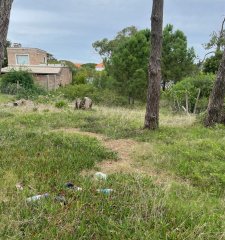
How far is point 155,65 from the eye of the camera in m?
7.52

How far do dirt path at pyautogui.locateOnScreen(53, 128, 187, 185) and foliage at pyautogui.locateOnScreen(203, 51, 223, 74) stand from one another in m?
18.7

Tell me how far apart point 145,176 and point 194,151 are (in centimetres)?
167

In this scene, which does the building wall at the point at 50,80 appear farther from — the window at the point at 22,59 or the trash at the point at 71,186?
the trash at the point at 71,186

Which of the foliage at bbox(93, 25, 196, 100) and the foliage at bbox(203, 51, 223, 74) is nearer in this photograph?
the foliage at bbox(93, 25, 196, 100)

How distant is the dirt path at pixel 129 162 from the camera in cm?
449

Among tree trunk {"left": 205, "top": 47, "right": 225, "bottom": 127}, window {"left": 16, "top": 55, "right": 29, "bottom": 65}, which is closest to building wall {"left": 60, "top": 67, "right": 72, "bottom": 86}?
window {"left": 16, "top": 55, "right": 29, "bottom": 65}

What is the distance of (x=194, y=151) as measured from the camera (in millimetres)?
5621

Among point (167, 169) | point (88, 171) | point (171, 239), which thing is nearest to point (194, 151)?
point (167, 169)

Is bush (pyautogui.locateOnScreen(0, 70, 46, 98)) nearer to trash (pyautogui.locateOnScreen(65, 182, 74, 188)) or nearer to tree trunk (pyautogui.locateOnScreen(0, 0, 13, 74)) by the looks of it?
tree trunk (pyautogui.locateOnScreen(0, 0, 13, 74))

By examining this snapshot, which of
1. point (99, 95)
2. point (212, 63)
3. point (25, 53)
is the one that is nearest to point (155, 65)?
point (99, 95)

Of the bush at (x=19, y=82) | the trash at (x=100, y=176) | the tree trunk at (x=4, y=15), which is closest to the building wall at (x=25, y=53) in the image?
the bush at (x=19, y=82)

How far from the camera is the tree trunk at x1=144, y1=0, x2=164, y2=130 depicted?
7.32 m

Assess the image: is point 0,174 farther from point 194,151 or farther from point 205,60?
point 205,60

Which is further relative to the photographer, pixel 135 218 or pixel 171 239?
pixel 135 218
